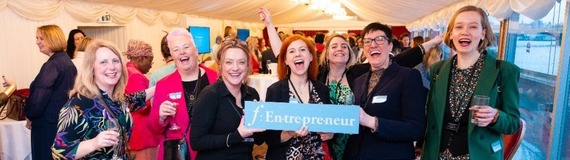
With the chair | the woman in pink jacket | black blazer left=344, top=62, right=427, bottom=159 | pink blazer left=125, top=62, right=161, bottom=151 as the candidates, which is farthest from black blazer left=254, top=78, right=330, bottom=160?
pink blazer left=125, top=62, right=161, bottom=151

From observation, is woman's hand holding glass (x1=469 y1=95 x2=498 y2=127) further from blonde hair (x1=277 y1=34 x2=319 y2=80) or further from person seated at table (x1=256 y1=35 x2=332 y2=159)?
blonde hair (x1=277 y1=34 x2=319 y2=80)

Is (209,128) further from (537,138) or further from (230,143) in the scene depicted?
(537,138)

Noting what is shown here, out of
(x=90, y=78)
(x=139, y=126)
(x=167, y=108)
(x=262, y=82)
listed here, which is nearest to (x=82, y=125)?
(x=90, y=78)

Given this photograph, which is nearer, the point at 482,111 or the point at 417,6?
the point at 482,111

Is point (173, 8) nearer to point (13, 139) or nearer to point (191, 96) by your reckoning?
point (13, 139)

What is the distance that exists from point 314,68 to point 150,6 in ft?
23.0

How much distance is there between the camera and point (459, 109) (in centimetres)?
167

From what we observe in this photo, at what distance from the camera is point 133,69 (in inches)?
106

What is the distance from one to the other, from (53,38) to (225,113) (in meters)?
2.21

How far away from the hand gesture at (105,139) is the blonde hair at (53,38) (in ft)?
6.73

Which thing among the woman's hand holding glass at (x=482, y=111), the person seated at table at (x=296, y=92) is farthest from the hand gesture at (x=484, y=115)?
the person seated at table at (x=296, y=92)

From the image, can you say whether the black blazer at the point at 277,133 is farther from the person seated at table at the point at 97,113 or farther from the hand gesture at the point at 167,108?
the person seated at table at the point at 97,113

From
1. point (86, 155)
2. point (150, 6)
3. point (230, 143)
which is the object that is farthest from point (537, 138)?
point (150, 6)

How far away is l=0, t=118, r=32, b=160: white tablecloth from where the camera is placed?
361cm
